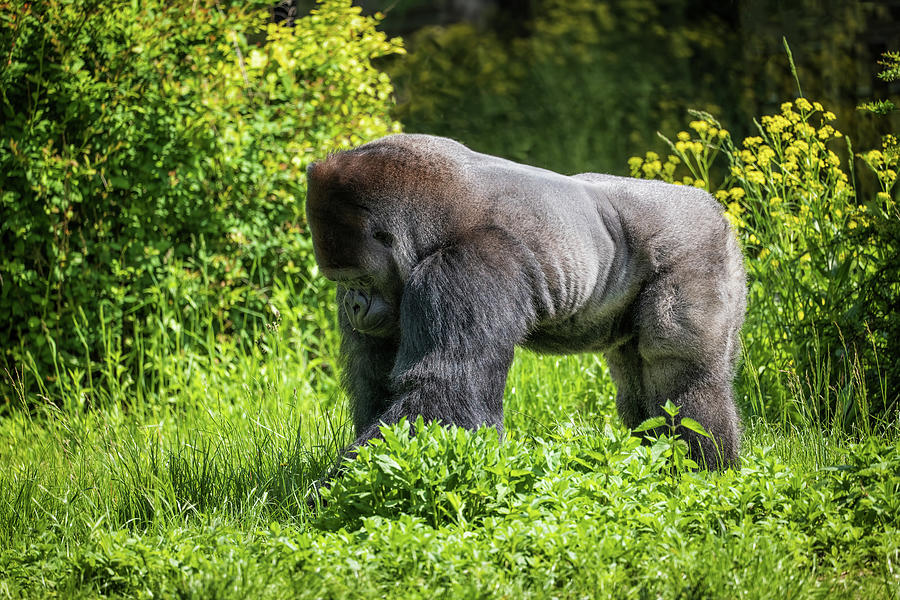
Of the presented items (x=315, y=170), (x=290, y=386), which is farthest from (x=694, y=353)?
(x=290, y=386)

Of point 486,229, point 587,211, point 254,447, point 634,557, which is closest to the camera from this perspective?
point 634,557

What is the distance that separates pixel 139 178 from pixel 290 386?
4.18 ft

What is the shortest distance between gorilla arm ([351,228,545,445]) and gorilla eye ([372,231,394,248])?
0.55 ft

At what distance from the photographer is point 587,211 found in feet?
10.8

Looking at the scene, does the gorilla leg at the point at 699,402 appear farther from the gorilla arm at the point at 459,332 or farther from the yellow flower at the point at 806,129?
the yellow flower at the point at 806,129

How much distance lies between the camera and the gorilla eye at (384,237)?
3.04 meters

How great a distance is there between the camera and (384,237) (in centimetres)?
305

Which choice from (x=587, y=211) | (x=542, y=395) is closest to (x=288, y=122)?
(x=542, y=395)

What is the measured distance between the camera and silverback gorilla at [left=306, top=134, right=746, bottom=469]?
284 centimetres

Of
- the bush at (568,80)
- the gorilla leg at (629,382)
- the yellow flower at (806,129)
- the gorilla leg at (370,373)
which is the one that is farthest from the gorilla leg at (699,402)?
the bush at (568,80)

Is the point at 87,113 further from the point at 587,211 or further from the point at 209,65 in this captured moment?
the point at 587,211

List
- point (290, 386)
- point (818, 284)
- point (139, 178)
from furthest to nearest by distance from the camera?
point (139, 178), point (290, 386), point (818, 284)

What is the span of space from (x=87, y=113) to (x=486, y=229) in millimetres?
2645

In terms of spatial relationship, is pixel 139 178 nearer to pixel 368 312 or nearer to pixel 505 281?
pixel 368 312
